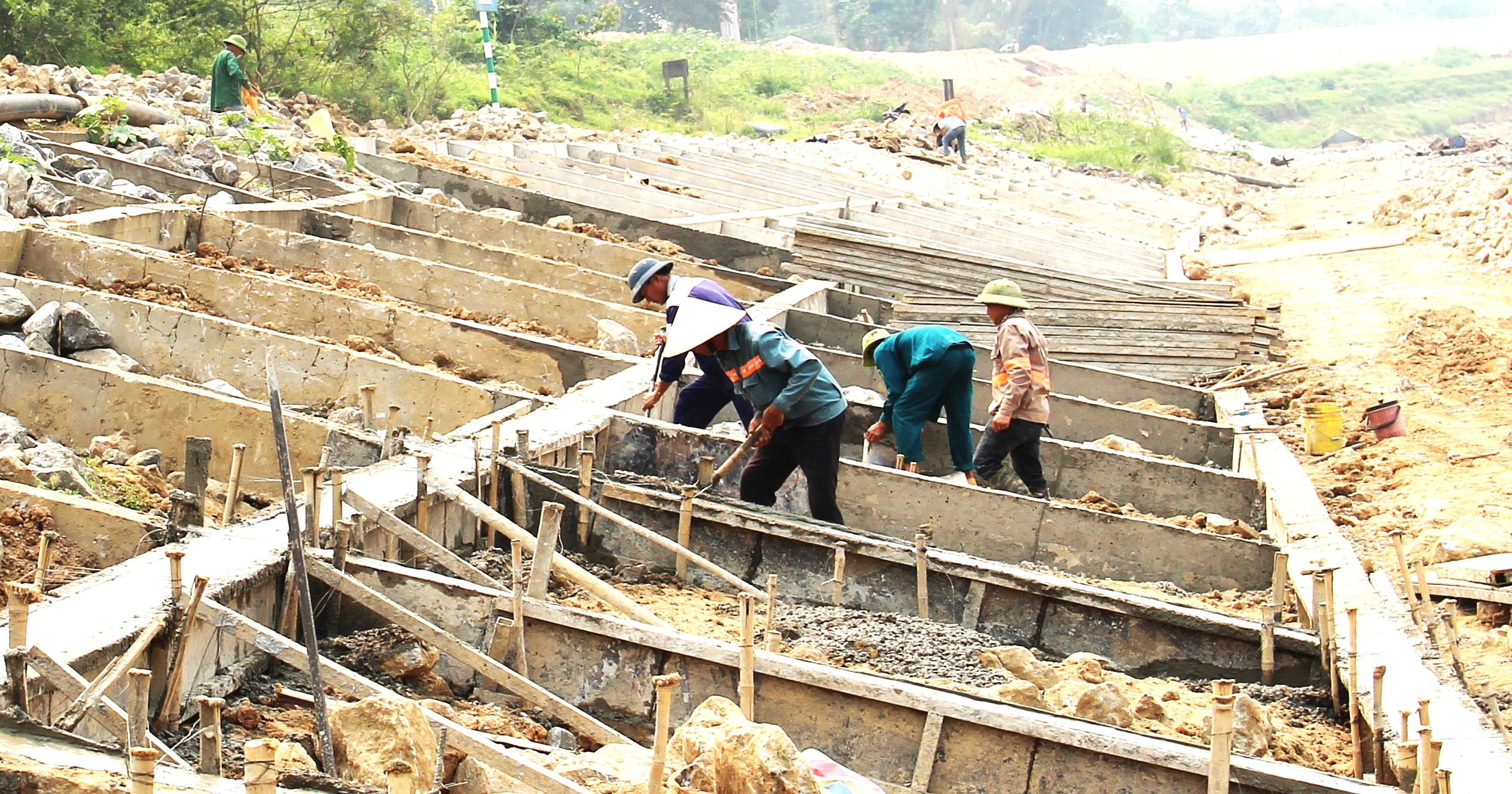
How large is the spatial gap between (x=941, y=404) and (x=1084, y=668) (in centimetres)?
283

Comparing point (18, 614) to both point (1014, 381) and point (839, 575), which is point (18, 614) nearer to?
point (839, 575)

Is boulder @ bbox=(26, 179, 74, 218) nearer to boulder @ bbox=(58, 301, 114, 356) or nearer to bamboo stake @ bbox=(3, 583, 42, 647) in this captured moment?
boulder @ bbox=(58, 301, 114, 356)

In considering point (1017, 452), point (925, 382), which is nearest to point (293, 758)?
point (925, 382)

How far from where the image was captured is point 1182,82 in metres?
65.4

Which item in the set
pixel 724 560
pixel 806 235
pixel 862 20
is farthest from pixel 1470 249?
pixel 862 20

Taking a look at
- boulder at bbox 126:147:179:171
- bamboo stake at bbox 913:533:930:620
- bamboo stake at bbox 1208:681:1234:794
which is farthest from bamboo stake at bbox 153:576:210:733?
boulder at bbox 126:147:179:171

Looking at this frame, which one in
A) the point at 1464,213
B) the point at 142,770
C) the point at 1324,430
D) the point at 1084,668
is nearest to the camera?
the point at 142,770

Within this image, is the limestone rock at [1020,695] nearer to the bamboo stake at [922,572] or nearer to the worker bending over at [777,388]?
the bamboo stake at [922,572]

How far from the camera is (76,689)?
400cm

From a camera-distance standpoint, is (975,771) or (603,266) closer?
(975,771)

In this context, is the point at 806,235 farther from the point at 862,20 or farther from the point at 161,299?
the point at 862,20

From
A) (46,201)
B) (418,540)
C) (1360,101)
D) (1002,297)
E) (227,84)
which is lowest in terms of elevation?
(418,540)

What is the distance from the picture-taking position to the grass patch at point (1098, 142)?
31188mm

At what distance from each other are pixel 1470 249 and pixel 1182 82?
163 ft
